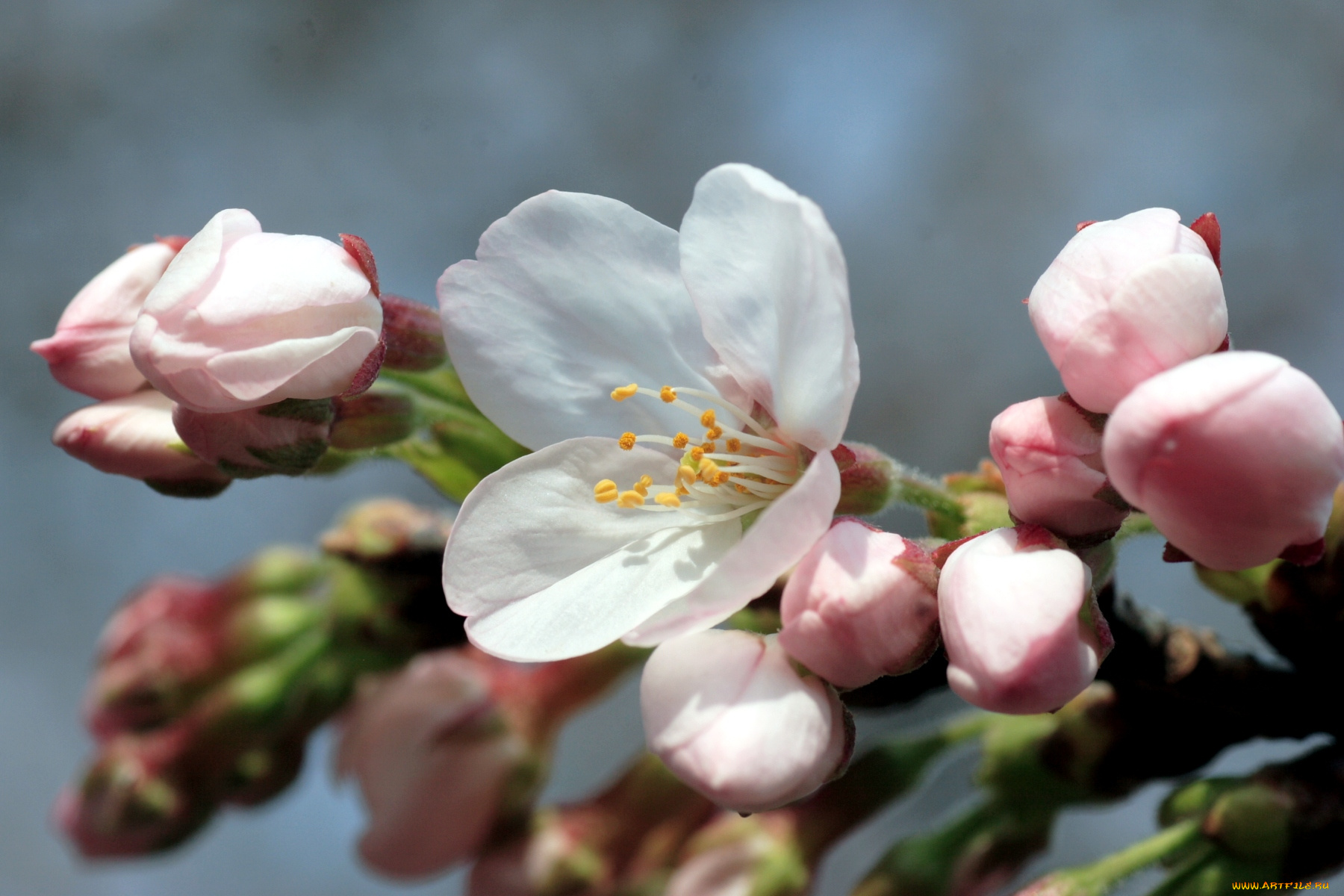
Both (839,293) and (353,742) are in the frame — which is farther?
(353,742)

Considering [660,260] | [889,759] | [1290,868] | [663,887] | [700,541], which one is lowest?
[663,887]

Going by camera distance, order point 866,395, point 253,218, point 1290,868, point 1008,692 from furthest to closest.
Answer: point 866,395 → point 1290,868 → point 253,218 → point 1008,692

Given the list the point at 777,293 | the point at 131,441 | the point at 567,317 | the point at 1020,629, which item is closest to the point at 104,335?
the point at 131,441

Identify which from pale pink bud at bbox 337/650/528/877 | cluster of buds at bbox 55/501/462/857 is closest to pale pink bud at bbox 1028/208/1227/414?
cluster of buds at bbox 55/501/462/857

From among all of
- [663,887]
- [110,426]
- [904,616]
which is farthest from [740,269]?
[663,887]

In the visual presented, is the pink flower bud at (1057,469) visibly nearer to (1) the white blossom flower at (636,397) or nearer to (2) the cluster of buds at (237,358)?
(1) the white blossom flower at (636,397)

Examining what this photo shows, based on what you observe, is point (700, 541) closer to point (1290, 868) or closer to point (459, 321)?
point (459, 321)
